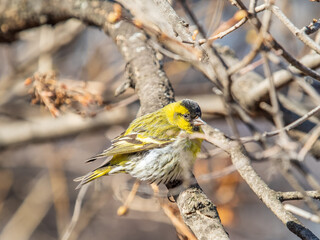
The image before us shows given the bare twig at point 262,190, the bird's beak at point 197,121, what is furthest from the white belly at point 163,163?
the bare twig at point 262,190

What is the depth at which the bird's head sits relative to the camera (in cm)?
336

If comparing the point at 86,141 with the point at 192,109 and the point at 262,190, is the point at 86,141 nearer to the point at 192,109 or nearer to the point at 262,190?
the point at 192,109

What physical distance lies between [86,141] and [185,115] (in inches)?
161

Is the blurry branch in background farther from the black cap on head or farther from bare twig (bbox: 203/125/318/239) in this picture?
bare twig (bbox: 203/125/318/239)

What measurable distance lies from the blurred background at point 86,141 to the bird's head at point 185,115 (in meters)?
1.02

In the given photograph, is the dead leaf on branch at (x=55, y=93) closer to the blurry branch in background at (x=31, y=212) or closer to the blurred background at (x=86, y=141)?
the blurred background at (x=86, y=141)

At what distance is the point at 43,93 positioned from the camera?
10.9ft

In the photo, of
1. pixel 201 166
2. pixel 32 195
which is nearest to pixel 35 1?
pixel 201 166

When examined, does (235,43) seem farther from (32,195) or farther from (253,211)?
(32,195)

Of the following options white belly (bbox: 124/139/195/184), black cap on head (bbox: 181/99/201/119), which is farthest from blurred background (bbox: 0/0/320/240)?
black cap on head (bbox: 181/99/201/119)

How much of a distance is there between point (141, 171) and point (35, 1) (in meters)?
2.14

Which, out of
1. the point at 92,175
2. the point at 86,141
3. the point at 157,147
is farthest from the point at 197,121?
the point at 86,141

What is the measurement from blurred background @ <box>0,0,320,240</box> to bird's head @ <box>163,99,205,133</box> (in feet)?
3.35

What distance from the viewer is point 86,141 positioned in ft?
23.9
